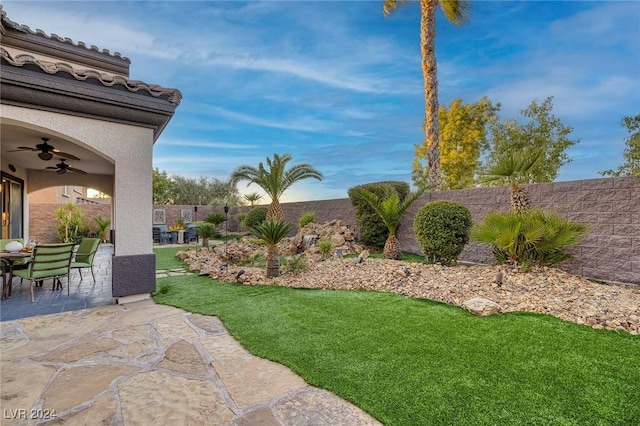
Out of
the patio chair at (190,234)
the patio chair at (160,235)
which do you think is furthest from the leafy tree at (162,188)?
the patio chair at (190,234)

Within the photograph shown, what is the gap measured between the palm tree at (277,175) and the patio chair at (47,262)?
895 centimetres

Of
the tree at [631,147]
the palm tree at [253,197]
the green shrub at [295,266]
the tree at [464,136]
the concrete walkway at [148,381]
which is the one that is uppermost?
the tree at [464,136]

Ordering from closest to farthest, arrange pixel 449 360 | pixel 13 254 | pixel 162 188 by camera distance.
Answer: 1. pixel 449 360
2. pixel 13 254
3. pixel 162 188

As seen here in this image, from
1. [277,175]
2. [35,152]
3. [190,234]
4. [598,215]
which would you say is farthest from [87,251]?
[598,215]

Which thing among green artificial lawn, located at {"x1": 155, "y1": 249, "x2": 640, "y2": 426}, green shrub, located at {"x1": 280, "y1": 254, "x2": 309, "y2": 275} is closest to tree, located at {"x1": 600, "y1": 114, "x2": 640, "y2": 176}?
green artificial lawn, located at {"x1": 155, "y1": 249, "x2": 640, "y2": 426}

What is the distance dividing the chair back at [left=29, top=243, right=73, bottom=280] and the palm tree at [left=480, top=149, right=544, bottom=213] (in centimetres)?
898

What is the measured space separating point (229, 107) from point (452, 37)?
37.5ft

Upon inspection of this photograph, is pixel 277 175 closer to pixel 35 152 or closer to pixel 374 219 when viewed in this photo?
pixel 374 219

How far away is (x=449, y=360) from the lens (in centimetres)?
308

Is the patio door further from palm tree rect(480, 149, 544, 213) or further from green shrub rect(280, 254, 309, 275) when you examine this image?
palm tree rect(480, 149, 544, 213)

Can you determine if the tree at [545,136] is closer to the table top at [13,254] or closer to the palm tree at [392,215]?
the palm tree at [392,215]

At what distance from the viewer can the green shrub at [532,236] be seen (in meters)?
5.79

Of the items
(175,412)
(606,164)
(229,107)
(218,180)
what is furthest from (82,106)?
(218,180)

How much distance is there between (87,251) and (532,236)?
998cm
